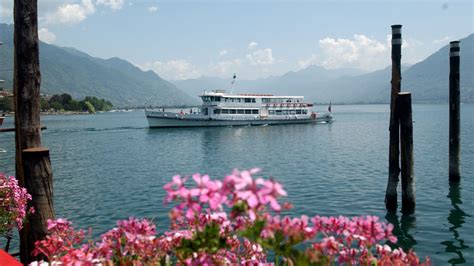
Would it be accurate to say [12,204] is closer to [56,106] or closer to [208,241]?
[208,241]

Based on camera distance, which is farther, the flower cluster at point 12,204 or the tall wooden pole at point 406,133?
the tall wooden pole at point 406,133

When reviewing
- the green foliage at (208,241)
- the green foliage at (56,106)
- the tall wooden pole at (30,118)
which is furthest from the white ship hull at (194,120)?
the green foliage at (56,106)

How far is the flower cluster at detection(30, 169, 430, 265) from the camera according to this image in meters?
1.97

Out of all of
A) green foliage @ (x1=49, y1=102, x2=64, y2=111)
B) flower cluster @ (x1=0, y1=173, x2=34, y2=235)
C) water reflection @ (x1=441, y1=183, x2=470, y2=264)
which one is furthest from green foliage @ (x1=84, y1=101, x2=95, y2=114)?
flower cluster @ (x1=0, y1=173, x2=34, y2=235)

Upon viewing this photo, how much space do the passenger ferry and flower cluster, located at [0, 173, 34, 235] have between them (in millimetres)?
59584

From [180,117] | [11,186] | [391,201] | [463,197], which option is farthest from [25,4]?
[180,117]

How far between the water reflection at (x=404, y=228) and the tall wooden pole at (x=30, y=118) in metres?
9.76

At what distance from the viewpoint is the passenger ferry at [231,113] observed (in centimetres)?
6750

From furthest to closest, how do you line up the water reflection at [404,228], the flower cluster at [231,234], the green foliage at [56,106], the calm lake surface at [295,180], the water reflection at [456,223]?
the green foliage at [56,106] → the calm lake surface at [295,180] → the water reflection at [404,228] → the water reflection at [456,223] → the flower cluster at [231,234]

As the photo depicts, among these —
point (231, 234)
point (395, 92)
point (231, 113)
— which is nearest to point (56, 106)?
point (231, 113)

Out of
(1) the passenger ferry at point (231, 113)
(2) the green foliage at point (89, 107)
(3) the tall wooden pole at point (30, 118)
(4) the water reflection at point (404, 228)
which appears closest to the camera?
(3) the tall wooden pole at point (30, 118)

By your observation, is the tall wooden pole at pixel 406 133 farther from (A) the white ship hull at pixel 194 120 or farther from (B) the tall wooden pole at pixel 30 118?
(A) the white ship hull at pixel 194 120

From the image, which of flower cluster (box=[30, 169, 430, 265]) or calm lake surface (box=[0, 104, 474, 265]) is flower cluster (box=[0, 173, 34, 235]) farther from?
calm lake surface (box=[0, 104, 474, 265])

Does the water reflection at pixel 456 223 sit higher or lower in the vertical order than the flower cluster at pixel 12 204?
lower
